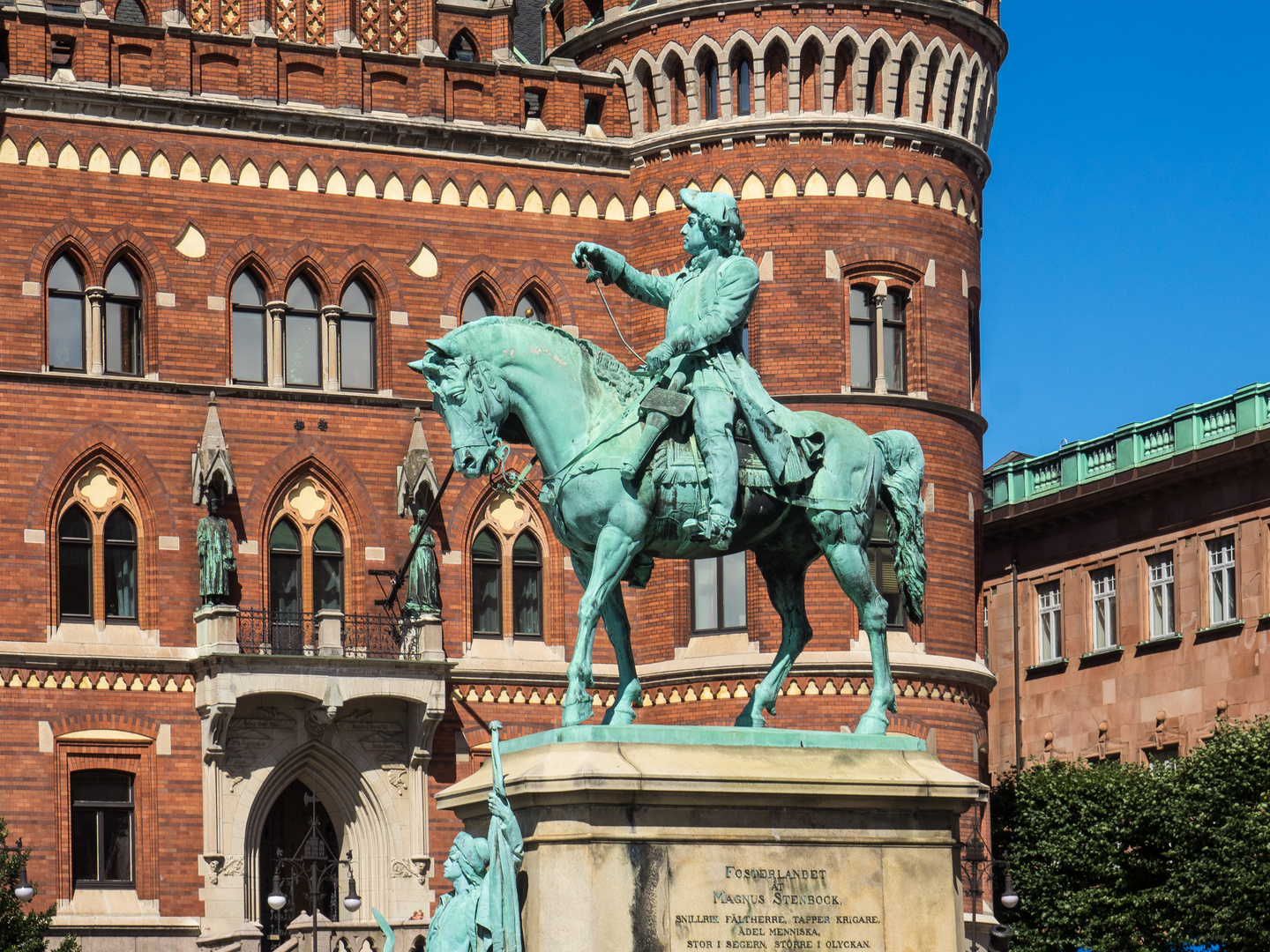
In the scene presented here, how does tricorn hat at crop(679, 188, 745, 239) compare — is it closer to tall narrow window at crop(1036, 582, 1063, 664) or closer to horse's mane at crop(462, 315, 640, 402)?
horse's mane at crop(462, 315, 640, 402)

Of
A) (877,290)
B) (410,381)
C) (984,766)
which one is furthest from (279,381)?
(984,766)

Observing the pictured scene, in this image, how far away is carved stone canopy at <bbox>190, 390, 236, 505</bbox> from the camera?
39094mm

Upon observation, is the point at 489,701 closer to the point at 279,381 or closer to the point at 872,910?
the point at 279,381

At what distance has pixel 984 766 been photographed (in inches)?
1700

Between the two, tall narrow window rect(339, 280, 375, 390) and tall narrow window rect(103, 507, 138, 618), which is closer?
tall narrow window rect(103, 507, 138, 618)

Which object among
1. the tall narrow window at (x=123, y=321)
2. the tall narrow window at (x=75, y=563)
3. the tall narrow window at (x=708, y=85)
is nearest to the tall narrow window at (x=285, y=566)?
the tall narrow window at (x=75, y=563)

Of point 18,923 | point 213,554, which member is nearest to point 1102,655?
point 213,554

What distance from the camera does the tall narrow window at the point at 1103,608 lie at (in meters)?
53.0

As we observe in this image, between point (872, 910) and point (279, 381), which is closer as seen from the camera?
point (872, 910)

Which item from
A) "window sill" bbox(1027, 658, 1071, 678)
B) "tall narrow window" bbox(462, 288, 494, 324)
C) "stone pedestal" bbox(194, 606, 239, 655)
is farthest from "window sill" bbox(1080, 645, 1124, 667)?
"stone pedestal" bbox(194, 606, 239, 655)

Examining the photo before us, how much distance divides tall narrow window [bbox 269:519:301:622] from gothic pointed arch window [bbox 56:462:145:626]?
2.09 metres

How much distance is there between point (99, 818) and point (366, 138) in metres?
11.5

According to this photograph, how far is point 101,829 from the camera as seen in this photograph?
38375 mm

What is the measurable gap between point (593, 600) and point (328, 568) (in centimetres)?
2416
